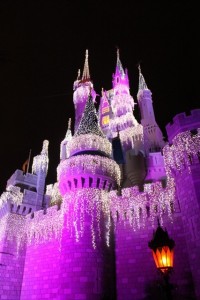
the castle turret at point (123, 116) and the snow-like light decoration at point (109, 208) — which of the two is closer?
the snow-like light decoration at point (109, 208)

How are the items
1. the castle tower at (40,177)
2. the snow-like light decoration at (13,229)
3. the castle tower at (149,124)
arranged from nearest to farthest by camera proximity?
the snow-like light decoration at (13,229), the castle tower at (40,177), the castle tower at (149,124)

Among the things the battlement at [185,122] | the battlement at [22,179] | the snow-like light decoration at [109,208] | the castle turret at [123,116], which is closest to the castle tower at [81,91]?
the castle turret at [123,116]

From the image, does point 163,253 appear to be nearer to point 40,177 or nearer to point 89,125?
point 89,125

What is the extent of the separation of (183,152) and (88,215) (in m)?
6.54

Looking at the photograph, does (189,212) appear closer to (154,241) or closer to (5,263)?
(154,241)

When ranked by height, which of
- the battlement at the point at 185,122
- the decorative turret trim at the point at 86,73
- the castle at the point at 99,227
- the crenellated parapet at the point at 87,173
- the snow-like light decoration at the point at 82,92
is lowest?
the castle at the point at 99,227

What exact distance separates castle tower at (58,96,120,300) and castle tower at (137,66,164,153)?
1845 cm

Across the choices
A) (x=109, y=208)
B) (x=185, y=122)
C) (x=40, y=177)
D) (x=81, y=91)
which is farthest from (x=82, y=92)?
(x=185, y=122)

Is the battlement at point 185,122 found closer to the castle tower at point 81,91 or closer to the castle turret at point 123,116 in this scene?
the castle turret at point 123,116

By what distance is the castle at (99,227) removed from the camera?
45.6ft

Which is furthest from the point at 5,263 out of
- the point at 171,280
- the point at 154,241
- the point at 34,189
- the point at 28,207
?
the point at 154,241

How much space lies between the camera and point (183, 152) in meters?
14.3

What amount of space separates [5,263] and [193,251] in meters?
13.3

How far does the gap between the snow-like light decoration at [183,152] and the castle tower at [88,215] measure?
4.36 m
